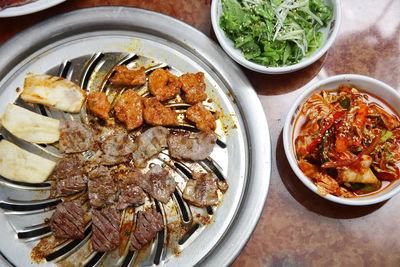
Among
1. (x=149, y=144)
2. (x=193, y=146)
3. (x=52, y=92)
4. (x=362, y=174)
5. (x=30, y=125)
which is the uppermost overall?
(x=52, y=92)

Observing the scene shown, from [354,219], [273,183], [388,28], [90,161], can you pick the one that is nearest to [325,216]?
[354,219]

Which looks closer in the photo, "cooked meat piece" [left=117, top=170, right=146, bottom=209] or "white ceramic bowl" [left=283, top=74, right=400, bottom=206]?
"white ceramic bowl" [left=283, top=74, right=400, bottom=206]

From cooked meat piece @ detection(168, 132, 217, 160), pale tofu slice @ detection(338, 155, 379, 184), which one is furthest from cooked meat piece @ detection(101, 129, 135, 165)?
pale tofu slice @ detection(338, 155, 379, 184)

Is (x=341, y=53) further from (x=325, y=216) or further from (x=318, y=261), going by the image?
(x=318, y=261)

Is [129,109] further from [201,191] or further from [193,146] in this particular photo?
[201,191]

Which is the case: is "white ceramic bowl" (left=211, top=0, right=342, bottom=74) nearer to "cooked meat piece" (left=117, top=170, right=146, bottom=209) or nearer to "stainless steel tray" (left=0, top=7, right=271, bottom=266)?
"stainless steel tray" (left=0, top=7, right=271, bottom=266)

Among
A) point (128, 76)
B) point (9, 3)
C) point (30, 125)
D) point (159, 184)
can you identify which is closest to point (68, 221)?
point (159, 184)

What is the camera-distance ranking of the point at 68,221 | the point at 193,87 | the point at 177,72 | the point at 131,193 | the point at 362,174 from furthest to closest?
the point at 177,72 → the point at 193,87 → the point at 131,193 → the point at 68,221 → the point at 362,174

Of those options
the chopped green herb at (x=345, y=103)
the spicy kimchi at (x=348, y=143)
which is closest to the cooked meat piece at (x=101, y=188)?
the spicy kimchi at (x=348, y=143)
